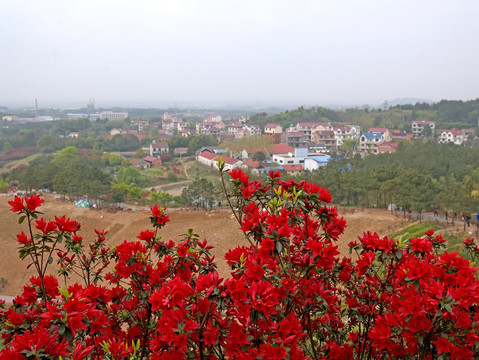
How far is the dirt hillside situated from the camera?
12.0 m

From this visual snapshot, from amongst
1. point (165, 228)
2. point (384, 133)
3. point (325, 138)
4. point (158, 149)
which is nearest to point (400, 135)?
point (384, 133)

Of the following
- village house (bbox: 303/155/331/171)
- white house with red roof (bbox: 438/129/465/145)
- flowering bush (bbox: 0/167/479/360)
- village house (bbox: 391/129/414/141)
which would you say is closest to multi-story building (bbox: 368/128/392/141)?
village house (bbox: 391/129/414/141)

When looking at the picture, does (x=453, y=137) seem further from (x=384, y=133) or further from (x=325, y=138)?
(x=325, y=138)

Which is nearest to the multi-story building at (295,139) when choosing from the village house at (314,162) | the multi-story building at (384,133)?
the multi-story building at (384,133)

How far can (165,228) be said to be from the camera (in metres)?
15.3

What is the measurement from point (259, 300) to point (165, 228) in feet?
46.1

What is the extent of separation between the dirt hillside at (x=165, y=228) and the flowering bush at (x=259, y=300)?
802 centimetres

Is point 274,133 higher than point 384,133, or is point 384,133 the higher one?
point 384,133

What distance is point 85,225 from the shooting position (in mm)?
16531

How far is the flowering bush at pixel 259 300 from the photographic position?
1692 mm

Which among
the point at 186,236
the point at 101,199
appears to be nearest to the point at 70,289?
the point at 186,236

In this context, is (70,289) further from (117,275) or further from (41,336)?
(41,336)

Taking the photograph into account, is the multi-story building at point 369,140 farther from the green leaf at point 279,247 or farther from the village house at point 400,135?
the green leaf at point 279,247

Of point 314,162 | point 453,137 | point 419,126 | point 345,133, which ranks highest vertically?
point 419,126
